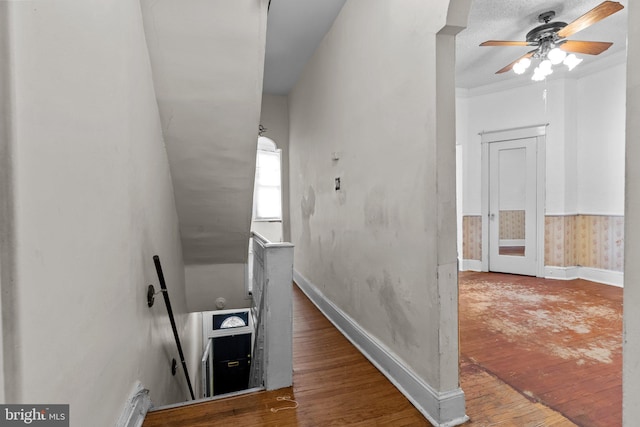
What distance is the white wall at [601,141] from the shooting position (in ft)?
14.5

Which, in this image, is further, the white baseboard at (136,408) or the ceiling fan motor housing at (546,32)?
the ceiling fan motor housing at (546,32)

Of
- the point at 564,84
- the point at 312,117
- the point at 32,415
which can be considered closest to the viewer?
the point at 32,415

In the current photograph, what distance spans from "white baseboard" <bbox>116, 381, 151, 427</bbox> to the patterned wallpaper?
18.0ft

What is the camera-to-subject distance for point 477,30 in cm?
353

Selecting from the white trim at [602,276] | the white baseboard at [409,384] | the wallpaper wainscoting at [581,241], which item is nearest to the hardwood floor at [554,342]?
the white trim at [602,276]

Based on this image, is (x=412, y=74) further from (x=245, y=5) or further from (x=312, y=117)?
(x=312, y=117)

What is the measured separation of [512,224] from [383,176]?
4045 mm

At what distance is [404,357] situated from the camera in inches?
83.7

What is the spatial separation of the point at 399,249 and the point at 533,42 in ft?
9.83

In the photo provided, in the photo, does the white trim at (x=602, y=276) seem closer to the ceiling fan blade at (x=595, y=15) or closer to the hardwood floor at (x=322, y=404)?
the ceiling fan blade at (x=595, y=15)

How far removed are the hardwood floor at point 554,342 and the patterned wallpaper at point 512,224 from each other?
0.97 m

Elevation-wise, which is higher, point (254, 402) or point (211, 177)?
point (211, 177)

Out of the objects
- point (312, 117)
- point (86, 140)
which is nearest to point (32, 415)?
point (86, 140)

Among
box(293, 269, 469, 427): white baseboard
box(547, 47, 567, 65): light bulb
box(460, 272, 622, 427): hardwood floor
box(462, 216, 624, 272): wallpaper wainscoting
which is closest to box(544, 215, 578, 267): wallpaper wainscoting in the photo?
box(462, 216, 624, 272): wallpaper wainscoting
